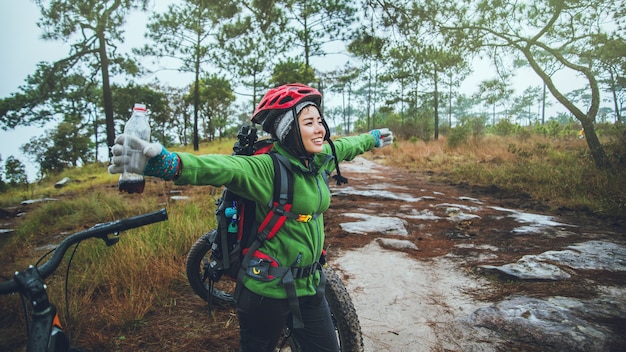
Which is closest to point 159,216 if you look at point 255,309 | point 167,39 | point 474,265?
point 255,309

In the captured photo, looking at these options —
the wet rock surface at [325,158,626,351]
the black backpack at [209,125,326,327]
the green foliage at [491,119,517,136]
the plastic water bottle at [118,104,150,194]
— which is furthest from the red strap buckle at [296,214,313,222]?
the green foliage at [491,119,517,136]

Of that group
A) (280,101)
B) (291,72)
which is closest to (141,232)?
(280,101)

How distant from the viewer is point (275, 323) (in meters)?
1.55

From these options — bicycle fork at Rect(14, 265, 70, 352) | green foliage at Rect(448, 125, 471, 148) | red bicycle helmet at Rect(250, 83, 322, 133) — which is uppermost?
green foliage at Rect(448, 125, 471, 148)

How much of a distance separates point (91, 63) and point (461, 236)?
15.5 m

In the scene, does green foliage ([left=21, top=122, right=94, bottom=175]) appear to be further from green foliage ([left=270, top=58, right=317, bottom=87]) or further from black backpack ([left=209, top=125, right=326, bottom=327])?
black backpack ([left=209, top=125, right=326, bottom=327])

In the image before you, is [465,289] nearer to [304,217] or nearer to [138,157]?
[304,217]

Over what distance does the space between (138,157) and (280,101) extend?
890mm

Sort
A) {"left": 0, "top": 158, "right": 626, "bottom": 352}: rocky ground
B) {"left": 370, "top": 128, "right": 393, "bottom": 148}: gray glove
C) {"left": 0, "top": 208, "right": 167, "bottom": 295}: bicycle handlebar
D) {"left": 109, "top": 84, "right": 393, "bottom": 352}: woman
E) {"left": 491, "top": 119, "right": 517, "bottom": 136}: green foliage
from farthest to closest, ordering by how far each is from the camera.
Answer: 1. {"left": 491, "top": 119, "right": 517, "bottom": 136}: green foliage
2. {"left": 370, "top": 128, "right": 393, "bottom": 148}: gray glove
3. {"left": 0, "top": 158, "right": 626, "bottom": 352}: rocky ground
4. {"left": 109, "top": 84, "right": 393, "bottom": 352}: woman
5. {"left": 0, "top": 208, "right": 167, "bottom": 295}: bicycle handlebar

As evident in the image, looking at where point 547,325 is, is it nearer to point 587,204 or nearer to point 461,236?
point 461,236

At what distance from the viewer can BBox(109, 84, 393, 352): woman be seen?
1.40 m

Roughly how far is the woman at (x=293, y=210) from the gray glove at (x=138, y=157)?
177mm

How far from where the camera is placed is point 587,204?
536 cm

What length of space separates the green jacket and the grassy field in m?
1.71
